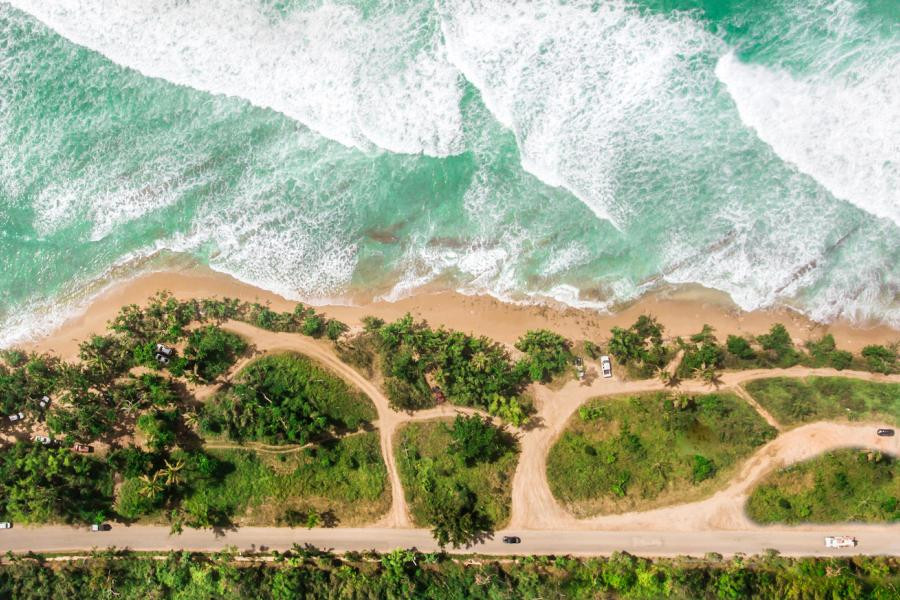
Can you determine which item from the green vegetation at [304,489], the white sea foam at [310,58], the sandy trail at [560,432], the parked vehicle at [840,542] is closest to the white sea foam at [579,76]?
the white sea foam at [310,58]

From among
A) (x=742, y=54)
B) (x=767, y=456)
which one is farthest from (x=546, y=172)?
(x=767, y=456)

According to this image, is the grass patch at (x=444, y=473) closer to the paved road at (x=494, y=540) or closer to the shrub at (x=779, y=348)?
the paved road at (x=494, y=540)

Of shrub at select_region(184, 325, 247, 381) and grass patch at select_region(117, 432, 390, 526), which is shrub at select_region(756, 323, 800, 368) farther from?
shrub at select_region(184, 325, 247, 381)

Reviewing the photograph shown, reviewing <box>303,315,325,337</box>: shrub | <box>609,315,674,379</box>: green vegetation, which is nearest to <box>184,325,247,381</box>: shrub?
<box>303,315,325,337</box>: shrub

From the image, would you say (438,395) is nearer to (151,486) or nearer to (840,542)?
(151,486)

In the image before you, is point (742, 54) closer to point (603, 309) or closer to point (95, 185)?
point (603, 309)
